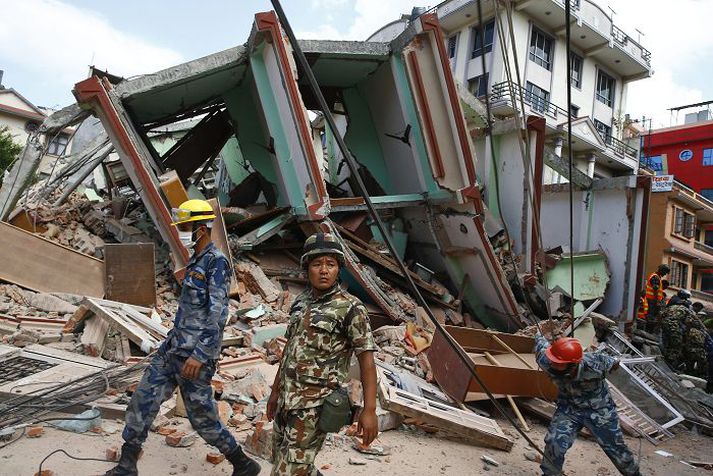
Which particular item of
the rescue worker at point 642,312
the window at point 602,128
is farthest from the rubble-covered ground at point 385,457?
the window at point 602,128

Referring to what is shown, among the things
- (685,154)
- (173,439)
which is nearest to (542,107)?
(685,154)

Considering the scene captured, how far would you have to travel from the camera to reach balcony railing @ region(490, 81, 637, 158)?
2036cm

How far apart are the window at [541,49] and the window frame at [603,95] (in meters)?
3.89

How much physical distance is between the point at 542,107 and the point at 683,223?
7.83 meters

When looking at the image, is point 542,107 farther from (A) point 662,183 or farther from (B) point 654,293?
(B) point 654,293

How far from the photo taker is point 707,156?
29.1 meters

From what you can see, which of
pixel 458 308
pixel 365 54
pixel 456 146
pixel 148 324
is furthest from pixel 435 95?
pixel 148 324

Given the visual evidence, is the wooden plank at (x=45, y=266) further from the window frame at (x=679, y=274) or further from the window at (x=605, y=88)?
the window at (x=605, y=88)

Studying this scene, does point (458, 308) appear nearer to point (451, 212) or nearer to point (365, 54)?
point (451, 212)

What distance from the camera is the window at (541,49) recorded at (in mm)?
23188

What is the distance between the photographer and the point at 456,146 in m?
7.26

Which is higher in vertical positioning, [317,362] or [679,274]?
[317,362]

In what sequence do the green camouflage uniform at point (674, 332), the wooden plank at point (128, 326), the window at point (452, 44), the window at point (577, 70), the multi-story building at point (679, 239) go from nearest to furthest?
1. the wooden plank at point (128, 326)
2. the green camouflage uniform at point (674, 332)
3. the multi-story building at point (679, 239)
4. the window at point (452, 44)
5. the window at point (577, 70)

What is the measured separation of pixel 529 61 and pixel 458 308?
61.1 ft
